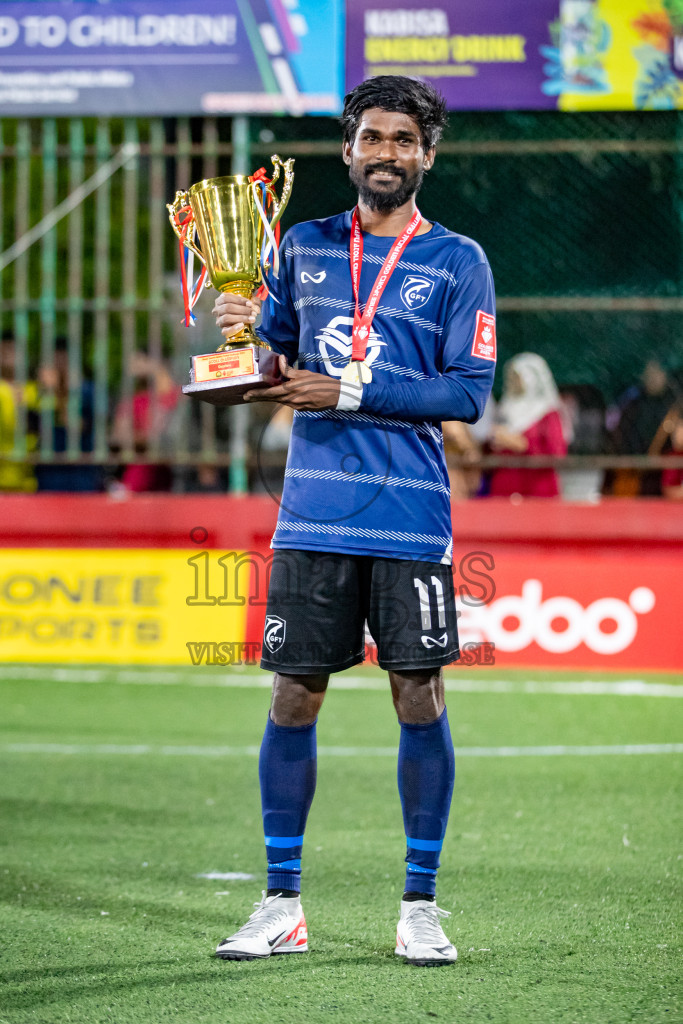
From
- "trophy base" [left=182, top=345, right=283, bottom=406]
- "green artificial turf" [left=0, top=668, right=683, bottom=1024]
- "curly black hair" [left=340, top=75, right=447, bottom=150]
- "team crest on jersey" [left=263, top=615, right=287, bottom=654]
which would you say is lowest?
"green artificial turf" [left=0, top=668, right=683, bottom=1024]

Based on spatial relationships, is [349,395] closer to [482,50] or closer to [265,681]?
[265,681]

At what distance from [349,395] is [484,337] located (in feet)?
1.32

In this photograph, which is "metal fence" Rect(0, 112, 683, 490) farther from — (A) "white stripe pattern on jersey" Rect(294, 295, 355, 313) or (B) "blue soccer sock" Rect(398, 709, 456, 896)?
(B) "blue soccer sock" Rect(398, 709, 456, 896)

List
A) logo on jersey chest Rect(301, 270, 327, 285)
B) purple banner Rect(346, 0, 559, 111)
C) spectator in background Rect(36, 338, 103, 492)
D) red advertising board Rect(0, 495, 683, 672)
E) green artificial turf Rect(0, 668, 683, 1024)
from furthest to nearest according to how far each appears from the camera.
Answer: spectator in background Rect(36, 338, 103, 492) < purple banner Rect(346, 0, 559, 111) < red advertising board Rect(0, 495, 683, 672) < logo on jersey chest Rect(301, 270, 327, 285) < green artificial turf Rect(0, 668, 683, 1024)

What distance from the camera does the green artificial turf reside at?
3027 millimetres

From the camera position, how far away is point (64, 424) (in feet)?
32.1

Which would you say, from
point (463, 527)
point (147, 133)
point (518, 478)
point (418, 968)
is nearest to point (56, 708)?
point (463, 527)

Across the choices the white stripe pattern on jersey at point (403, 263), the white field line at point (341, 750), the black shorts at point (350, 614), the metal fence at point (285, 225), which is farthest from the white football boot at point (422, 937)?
the metal fence at point (285, 225)

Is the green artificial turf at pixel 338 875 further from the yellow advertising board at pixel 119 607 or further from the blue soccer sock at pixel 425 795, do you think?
the yellow advertising board at pixel 119 607

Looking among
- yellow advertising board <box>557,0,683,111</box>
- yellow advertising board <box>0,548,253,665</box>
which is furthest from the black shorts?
yellow advertising board <box>557,0,683,111</box>

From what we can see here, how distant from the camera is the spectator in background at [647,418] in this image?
9312 mm

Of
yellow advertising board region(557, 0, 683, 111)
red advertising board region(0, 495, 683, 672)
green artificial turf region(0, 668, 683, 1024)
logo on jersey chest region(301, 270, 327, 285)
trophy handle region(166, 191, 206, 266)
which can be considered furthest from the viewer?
yellow advertising board region(557, 0, 683, 111)

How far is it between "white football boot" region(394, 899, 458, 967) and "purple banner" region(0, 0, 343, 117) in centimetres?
713

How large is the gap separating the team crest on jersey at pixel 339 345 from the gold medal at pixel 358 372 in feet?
0.10
